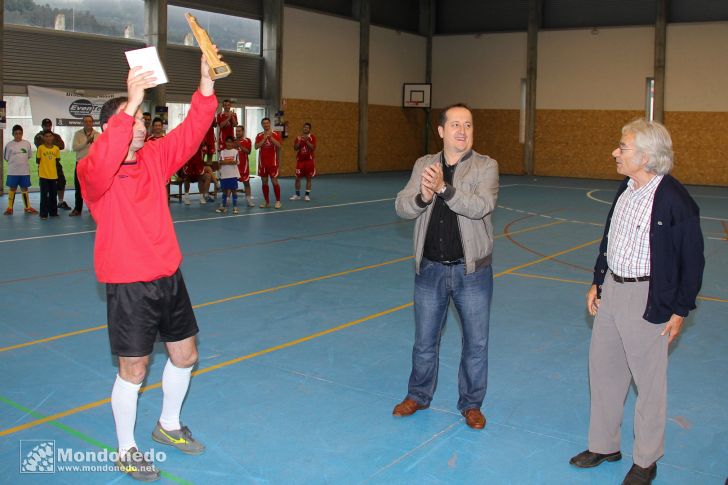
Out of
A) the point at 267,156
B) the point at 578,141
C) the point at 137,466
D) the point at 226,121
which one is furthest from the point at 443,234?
the point at 578,141

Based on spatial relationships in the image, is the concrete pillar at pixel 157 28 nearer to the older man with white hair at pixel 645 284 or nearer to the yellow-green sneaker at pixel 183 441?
the yellow-green sneaker at pixel 183 441

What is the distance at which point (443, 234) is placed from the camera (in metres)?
5.47

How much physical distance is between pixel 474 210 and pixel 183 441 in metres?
2.47

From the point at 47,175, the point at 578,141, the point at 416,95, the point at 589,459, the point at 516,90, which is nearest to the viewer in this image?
the point at 589,459

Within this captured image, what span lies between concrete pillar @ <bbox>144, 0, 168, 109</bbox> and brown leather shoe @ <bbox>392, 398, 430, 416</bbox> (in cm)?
1936

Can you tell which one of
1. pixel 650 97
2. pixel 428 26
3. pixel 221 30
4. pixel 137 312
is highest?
pixel 428 26

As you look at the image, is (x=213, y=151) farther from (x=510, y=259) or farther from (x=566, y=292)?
(x=566, y=292)

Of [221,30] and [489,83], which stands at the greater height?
[221,30]

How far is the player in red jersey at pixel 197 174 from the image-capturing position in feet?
62.8

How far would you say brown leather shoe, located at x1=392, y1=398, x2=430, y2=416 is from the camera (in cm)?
579

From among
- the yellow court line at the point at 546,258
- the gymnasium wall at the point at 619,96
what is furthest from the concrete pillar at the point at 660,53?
the yellow court line at the point at 546,258

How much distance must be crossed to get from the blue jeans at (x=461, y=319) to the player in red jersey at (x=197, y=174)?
14.2 m

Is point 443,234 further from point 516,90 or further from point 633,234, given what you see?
point 516,90

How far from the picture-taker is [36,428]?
542cm
